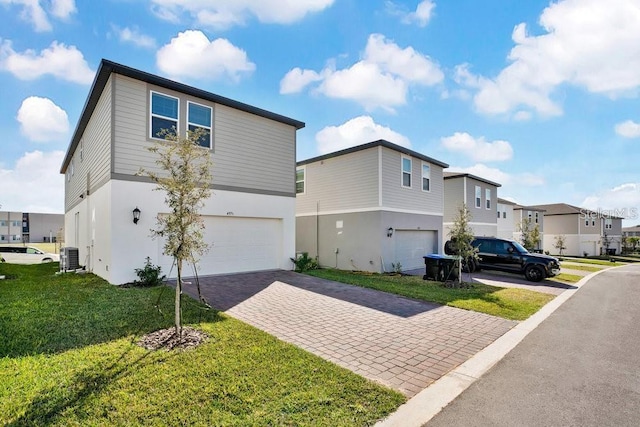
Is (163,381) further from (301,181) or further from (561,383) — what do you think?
(301,181)

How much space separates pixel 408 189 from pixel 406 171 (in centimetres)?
90

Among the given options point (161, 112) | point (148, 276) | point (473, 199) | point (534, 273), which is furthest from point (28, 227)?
point (534, 273)

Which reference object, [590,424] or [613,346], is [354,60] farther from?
[590,424]

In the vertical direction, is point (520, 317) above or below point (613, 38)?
below

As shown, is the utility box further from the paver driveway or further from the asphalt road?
the asphalt road

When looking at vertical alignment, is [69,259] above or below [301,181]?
below

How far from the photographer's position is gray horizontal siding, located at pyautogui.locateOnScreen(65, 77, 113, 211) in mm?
9727

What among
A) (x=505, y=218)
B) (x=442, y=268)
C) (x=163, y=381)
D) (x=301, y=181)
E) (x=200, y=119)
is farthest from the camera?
(x=505, y=218)

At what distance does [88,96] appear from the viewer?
11.0 meters

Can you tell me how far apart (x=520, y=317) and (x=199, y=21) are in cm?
1200

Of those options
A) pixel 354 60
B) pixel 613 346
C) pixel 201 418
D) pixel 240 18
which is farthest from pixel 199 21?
pixel 613 346

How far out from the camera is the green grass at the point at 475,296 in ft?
26.7

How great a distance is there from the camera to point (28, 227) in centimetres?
5572

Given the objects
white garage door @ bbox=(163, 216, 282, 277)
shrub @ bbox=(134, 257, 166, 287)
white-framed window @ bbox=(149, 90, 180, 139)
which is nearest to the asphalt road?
shrub @ bbox=(134, 257, 166, 287)
